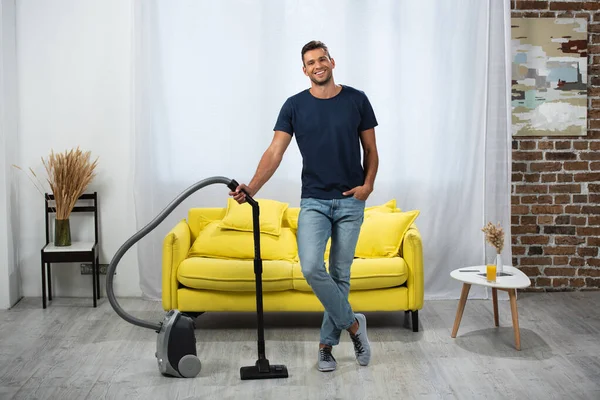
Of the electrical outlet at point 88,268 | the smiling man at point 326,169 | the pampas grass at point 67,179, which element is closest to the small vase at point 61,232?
the pampas grass at point 67,179

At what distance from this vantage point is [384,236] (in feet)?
16.3

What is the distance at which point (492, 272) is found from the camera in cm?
450

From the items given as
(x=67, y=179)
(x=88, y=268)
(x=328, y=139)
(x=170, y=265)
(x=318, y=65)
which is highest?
(x=318, y=65)

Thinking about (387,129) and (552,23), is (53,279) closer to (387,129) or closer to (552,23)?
(387,129)

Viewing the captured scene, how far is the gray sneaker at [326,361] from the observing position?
4.05m

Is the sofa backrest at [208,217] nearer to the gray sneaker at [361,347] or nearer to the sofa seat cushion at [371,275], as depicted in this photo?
the sofa seat cushion at [371,275]

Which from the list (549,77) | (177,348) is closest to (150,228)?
(177,348)

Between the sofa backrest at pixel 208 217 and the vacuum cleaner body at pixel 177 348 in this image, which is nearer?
the vacuum cleaner body at pixel 177 348

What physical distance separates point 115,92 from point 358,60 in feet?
5.76

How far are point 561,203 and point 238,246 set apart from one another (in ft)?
8.10

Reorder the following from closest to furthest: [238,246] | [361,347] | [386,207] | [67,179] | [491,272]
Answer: [361,347] < [491,272] < [238,246] < [386,207] < [67,179]

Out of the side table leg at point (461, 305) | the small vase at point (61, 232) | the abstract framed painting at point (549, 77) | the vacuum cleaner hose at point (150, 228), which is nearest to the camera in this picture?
the vacuum cleaner hose at point (150, 228)

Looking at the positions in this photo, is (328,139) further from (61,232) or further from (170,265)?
(61,232)

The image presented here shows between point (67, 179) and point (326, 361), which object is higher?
point (67, 179)
